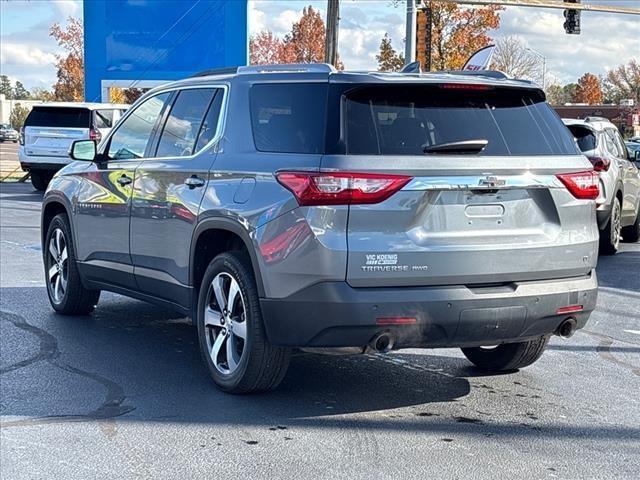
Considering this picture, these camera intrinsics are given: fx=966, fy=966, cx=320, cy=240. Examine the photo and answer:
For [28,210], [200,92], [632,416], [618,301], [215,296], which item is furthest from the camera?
[28,210]

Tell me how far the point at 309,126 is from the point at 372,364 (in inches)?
81.1

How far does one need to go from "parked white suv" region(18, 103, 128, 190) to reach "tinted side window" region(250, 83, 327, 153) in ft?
52.5

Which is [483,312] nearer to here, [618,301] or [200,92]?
[200,92]

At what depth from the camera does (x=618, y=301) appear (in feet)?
31.2

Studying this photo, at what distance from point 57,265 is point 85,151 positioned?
1207 mm

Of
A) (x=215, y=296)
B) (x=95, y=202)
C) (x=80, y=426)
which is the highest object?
(x=95, y=202)

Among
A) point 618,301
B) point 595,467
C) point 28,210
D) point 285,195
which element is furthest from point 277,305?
point 28,210

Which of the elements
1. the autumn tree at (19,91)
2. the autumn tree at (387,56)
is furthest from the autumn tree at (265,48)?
the autumn tree at (19,91)

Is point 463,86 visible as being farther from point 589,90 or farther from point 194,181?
point 589,90

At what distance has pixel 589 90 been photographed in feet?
368

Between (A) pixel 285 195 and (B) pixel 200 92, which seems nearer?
(A) pixel 285 195

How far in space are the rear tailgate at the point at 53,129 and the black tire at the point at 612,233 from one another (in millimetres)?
12569

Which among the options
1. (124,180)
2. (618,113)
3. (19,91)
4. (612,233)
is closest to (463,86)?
(124,180)

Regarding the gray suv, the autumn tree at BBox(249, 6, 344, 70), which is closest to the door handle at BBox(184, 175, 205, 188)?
the gray suv
